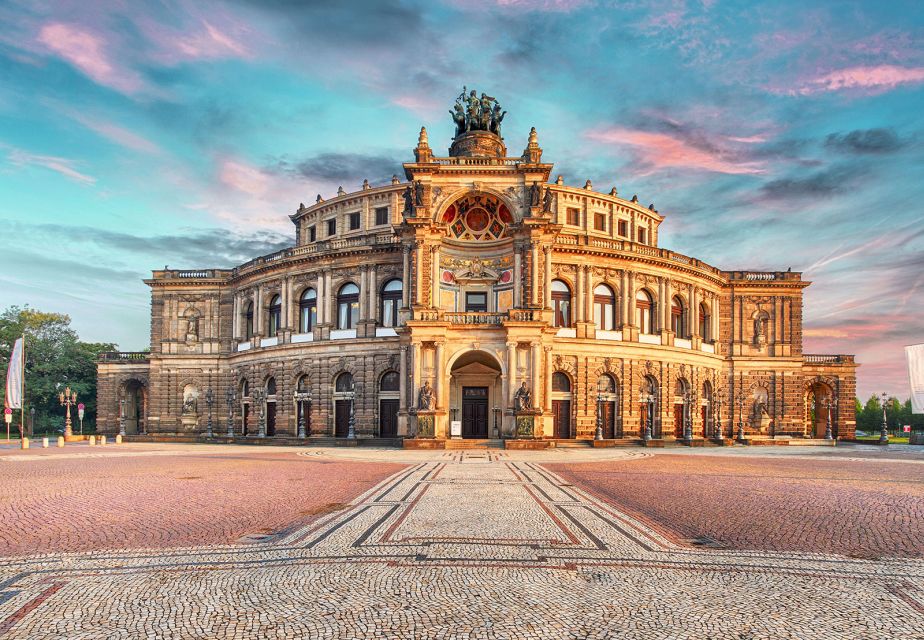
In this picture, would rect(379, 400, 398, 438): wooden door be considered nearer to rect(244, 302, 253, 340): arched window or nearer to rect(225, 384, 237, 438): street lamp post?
rect(225, 384, 237, 438): street lamp post

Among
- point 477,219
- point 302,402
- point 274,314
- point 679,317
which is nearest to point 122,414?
point 274,314

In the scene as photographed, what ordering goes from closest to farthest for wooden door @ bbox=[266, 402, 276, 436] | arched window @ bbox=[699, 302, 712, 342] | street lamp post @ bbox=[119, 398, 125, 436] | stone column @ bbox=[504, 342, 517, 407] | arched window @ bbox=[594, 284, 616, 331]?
1. stone column @ bbox=[504, 342, 517, 407]
2. arched window @ bbox=[594, 284, 616, 331]
3. wooden door @ bbox=[266, 402, 276, 436]
4. arched window @ bbox=[699, 302, 712, 342]
5. street lamp post @ bbox=[119, 398, 125, 436]

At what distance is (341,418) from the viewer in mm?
52062

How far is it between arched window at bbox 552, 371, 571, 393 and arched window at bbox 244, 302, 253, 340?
2896cm

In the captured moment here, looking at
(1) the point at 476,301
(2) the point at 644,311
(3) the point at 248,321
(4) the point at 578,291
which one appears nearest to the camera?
(1) the point at 476,301

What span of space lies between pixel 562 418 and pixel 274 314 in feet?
90.0

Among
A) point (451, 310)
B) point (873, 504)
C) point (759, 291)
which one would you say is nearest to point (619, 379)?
point (451, 310)

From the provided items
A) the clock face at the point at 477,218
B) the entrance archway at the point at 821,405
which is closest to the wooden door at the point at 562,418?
the clock face at the point at 477,218

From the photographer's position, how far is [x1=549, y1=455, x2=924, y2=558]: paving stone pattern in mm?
12422

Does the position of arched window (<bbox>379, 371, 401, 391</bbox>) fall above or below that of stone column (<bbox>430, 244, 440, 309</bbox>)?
below

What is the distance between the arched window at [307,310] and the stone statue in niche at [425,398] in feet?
53.8

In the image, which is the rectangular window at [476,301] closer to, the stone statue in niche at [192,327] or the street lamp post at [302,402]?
the street lamp post at [302,402]

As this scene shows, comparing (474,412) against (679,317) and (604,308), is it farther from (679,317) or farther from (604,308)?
(679,317)

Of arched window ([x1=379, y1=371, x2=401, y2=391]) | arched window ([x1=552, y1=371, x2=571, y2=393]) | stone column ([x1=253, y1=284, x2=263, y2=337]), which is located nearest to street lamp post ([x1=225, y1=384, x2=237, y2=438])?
stone column ([x1=253, y1=284, x2=263, y2=337])
